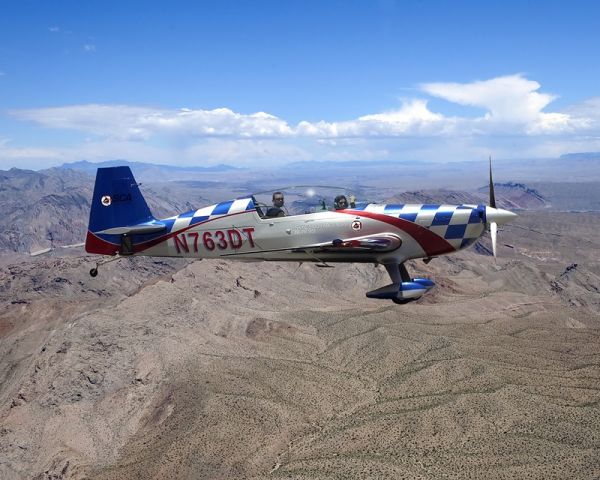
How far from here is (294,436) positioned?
37969mm

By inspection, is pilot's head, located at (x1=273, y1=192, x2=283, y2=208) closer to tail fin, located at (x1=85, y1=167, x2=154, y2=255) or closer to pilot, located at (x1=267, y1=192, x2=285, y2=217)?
pilot, located at (x1=267, y1=192, x2=285, y2=217)

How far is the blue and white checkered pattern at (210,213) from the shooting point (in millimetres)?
21297

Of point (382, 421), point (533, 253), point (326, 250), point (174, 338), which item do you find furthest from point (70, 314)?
point (533, 253)

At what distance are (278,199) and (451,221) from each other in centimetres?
673

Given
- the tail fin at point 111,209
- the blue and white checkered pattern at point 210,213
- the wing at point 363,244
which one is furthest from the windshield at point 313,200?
the tail fin at point 111,209

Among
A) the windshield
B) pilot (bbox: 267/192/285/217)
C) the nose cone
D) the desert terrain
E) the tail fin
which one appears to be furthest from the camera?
the desert terrain

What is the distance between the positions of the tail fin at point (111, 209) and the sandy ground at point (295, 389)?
63.5 feet

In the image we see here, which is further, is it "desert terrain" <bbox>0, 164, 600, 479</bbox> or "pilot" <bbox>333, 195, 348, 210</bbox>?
"desert terrain" <bbox>0, 164, 600, 479</bbox>

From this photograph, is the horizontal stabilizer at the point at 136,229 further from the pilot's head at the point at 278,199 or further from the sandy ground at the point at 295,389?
the sandy ground at the point at 295,389

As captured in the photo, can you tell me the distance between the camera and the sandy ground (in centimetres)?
3465

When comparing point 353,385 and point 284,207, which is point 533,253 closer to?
point 353,385

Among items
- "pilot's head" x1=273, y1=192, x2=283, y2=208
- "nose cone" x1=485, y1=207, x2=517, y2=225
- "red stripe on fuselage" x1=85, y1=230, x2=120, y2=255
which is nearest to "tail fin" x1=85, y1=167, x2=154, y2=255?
"red stripe on fuselage" x1=85, y1=230, x2=120, y2=255

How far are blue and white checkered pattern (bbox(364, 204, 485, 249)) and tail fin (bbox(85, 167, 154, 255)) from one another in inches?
403

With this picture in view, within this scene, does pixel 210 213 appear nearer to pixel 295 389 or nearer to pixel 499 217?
pixel 499 217
